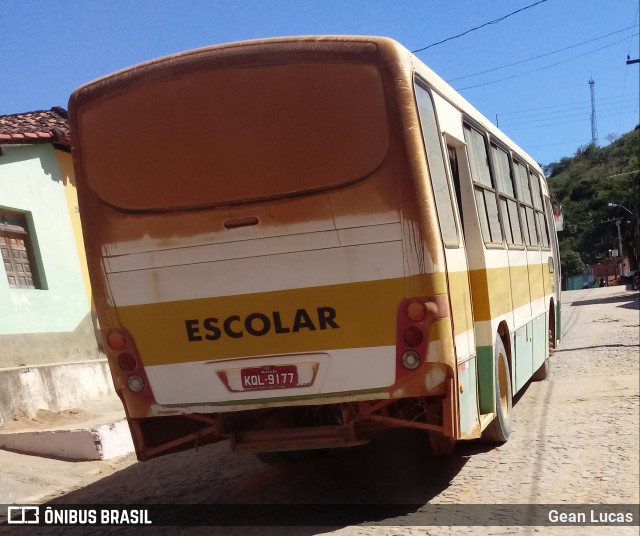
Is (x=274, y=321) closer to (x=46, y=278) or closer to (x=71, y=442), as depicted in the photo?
(x=71, y=442)

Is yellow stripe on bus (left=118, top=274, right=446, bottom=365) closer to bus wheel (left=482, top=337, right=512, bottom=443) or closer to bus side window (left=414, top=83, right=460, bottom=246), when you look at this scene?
bus side window (left=414, top=83, right=460, bottom=246)

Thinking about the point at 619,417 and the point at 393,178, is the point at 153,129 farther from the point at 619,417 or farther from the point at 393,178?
the point at 619,417

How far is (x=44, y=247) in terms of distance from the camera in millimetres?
11398

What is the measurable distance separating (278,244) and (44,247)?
8.12 meters

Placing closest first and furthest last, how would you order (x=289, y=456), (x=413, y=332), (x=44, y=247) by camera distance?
(x=413, y=332)
(x=289, y=456)
(x=44, y=247)

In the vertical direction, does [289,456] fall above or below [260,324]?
below

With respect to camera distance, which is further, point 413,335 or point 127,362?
point 127,362

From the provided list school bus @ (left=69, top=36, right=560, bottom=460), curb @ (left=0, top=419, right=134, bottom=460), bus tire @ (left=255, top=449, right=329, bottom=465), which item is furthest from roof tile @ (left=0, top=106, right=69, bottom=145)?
bus tire @ (left=255, top=449, right=329, bottom=465)

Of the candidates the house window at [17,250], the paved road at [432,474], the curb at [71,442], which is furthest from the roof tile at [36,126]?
the paved road at [432,474]

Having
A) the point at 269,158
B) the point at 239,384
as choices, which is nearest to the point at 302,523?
the point at 239,384

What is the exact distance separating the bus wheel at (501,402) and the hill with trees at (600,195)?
3111 centimetres

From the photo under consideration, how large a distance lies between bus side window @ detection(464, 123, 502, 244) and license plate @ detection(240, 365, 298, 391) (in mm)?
2177

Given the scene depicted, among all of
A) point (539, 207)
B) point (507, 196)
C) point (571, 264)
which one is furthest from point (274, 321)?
point (571, 264)

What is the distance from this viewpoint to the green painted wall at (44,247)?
34.2 ft
